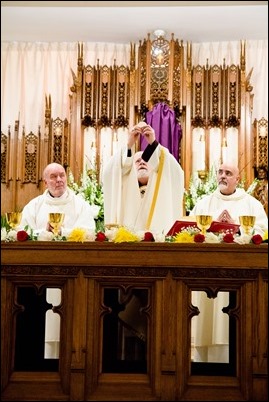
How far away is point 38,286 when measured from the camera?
333 cm

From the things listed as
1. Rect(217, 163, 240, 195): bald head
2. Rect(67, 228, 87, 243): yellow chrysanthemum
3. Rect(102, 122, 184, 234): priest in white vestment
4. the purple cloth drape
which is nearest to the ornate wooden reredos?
the purple cloth drape

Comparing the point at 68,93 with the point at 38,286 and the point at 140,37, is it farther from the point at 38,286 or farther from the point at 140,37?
the point at 38,286

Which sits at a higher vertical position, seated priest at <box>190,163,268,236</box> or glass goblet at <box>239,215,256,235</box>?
seated priest at <box>190,163,268,236</box>

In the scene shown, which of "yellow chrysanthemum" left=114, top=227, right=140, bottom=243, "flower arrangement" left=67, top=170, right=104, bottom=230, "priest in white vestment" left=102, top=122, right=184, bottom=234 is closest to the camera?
"yellow chrysanthemum" left=114, top=227, right=140, bottom=243

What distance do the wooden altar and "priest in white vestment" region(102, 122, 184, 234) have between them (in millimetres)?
1663

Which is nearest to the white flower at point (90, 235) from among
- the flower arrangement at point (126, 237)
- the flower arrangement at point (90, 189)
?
the flower arrangement at point (126, 237)

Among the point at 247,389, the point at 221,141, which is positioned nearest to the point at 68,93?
the point at 221,141

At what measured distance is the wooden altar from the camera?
316cm

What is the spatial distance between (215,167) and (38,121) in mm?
2674

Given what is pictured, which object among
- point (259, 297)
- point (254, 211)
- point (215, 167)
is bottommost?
point (259, 297)

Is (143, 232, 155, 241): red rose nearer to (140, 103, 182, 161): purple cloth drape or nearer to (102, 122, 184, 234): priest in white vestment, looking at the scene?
(102, 122, 184, 234): priest in white vestment

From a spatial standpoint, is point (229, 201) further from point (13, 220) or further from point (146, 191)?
point (13, 220)

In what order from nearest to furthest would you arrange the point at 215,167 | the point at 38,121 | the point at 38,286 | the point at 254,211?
the point at 38,286
the point at 254,211
the point at 215,167
the point at 38,121

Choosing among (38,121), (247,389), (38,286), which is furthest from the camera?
(38,121)
